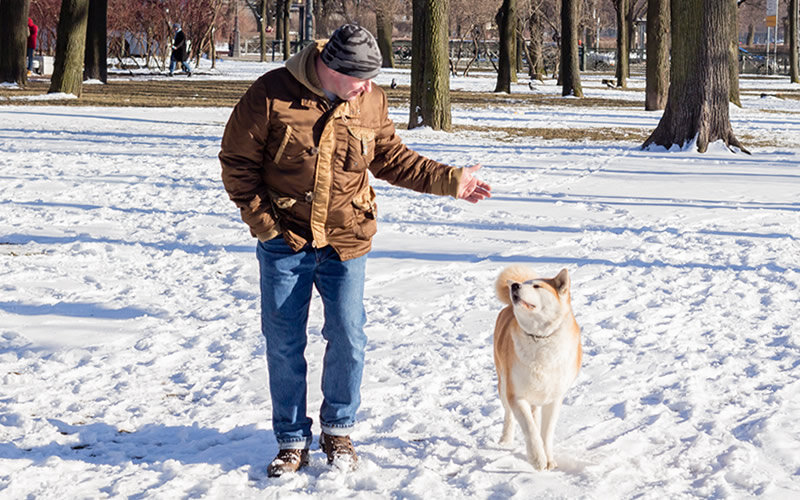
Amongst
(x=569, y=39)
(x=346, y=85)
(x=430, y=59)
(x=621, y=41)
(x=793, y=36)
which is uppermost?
(x=793, y=36)

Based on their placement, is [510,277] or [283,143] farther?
[510,277]

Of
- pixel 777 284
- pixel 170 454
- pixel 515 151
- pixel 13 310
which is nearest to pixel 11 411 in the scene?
pixel 170 454

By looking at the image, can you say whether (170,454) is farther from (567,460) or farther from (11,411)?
(567,460)

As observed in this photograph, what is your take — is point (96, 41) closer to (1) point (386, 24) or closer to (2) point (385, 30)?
(1) point (386, 24)

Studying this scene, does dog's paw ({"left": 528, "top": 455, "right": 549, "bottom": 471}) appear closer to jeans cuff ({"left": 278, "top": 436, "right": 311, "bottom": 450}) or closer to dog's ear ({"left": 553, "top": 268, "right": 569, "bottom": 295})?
dog's ear ({"left": 553, "top": 268, "right": 569, "bottom": 295})

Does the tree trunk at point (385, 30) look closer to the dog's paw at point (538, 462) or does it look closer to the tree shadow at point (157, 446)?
the tree shadow at point (157, 446)

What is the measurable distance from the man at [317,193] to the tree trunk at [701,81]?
466 inches

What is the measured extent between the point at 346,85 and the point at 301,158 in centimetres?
32

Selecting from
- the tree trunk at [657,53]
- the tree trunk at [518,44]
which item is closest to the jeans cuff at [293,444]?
the tree trunk at [657,53]

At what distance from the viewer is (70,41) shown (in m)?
22.0

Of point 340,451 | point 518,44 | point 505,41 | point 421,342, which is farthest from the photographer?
point 518,44

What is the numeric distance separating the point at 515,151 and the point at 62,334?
10.8m

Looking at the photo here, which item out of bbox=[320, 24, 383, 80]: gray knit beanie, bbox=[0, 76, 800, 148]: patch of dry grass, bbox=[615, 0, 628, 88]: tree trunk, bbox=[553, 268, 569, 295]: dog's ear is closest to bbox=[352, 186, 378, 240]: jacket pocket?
bbox=[320, 24, 383, 80]: gray knit beanie

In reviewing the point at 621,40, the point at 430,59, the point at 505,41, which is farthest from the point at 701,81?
the point at 621,40
